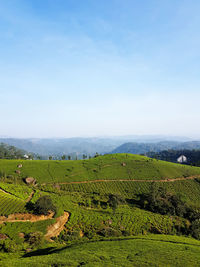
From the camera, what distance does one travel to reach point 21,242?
37.6 metres

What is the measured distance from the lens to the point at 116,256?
28781mm

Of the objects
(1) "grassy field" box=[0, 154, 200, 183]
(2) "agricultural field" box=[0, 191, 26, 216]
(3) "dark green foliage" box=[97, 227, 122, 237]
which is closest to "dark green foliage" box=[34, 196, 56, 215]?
(2) "agricultural field" box=[0, 191, 26, 216]

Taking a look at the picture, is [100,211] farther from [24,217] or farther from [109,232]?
[24,217]

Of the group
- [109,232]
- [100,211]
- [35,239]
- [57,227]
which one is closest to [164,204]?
[100,211]

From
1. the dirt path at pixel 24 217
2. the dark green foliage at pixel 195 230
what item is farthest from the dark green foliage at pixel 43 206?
the dark green foliage at pixel 195 230

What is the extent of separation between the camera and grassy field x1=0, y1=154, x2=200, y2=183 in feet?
332

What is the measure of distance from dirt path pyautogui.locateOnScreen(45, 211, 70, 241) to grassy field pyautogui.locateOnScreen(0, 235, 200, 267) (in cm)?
915

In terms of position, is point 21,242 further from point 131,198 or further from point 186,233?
point 131,198

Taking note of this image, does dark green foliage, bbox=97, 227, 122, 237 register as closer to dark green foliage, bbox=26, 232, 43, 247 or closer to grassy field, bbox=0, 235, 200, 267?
grassy field, bbox=0, 235, 200, 267

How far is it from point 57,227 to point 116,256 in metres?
24.1

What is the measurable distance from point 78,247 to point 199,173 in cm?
12291

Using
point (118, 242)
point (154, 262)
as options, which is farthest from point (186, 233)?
point (154, 262)

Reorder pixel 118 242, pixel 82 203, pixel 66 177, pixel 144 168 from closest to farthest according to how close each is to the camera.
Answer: pixel 118 242 → pixel 82 203 → pixel 66 177 → pixel 144 168

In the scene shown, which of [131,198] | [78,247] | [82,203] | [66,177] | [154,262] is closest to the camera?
[154,262]
